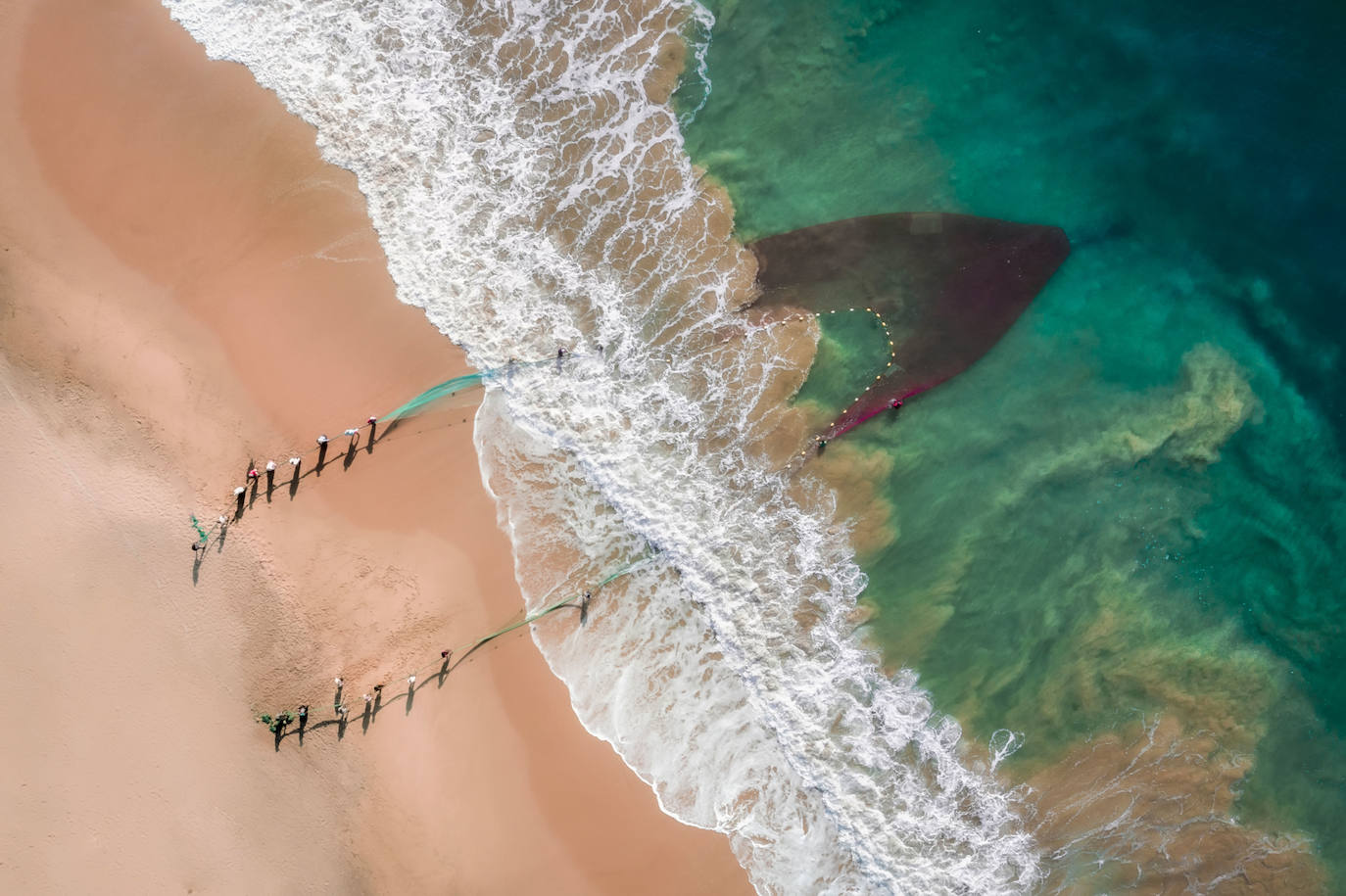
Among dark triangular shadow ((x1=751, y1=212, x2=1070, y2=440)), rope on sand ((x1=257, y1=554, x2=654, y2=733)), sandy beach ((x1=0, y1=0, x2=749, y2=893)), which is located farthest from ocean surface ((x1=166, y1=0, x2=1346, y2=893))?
sandy beach ((x1=0, y1=0, x2=749, y2=893))

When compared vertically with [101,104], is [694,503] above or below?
below

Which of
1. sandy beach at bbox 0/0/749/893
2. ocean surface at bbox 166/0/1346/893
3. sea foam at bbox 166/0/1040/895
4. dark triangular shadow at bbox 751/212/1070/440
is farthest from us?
dark triangular shadow at bbox 751/212/1070/440

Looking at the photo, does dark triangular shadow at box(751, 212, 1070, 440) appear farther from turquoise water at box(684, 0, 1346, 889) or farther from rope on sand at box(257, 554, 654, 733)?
rope on sand at box(257, 554, 654, 733)

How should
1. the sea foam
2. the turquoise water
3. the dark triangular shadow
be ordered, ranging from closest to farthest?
1. the sea foam
2. the turquoise water
3. the dark triangular shadow

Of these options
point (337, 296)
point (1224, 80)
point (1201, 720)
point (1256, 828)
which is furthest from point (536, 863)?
point (1224, 80)

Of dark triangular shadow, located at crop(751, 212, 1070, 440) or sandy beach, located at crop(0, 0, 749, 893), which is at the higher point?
sandy beach, located at crop(0, 0, 749, 893)

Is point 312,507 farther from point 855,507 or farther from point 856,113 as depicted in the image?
point 856,113
